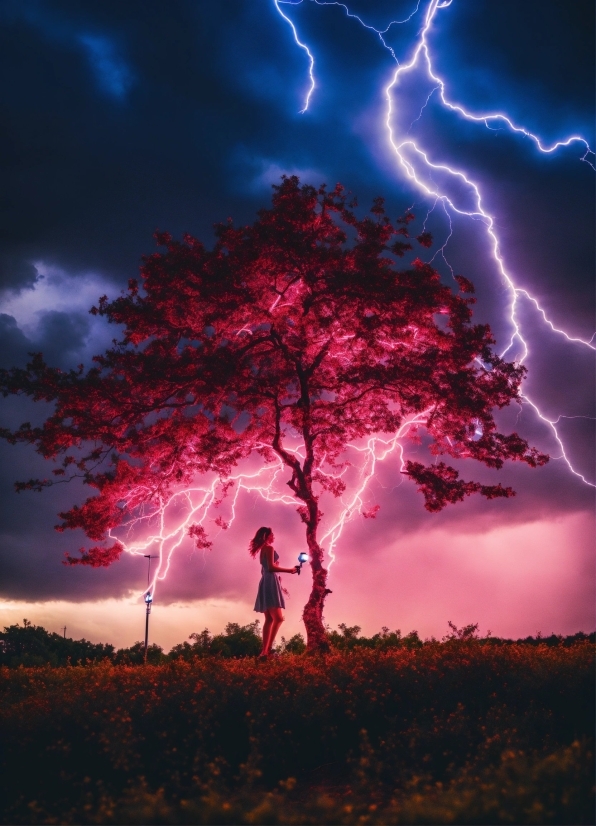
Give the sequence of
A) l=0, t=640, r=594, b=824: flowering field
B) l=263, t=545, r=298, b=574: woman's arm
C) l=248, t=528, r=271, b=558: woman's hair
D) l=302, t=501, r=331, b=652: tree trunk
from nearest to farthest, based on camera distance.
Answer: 1. l=0, t=640, r=594, b=824: flowering field
2. l=263, t=545, r=298, b=574: woman's arm
3. l=248, t=528, r=271, b=558: woman's hair
4. l=302, t=501, r=331, b=652: tree trunk

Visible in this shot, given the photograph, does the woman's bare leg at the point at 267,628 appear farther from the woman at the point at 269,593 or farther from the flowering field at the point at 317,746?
the flowering field at the point at 317,746

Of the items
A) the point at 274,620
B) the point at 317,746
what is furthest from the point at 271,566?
the point at 317,746

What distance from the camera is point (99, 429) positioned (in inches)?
515

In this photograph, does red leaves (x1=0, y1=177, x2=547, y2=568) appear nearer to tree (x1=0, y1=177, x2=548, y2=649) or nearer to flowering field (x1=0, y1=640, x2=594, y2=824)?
tree (x1=0, y1=177, x2=548, y2=649)

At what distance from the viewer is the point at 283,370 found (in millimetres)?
13883

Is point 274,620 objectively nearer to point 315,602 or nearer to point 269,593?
point 269,593

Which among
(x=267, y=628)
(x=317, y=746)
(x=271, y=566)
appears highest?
(x=271, y=566)

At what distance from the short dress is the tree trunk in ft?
3.59

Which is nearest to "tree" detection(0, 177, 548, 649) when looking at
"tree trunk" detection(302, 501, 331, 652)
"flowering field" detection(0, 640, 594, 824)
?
"tree trunk" detection(302, 501, 331, 652)

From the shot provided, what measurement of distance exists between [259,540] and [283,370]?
141 inches

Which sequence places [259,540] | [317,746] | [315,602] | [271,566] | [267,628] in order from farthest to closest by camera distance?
[315,602]
[259,540]
[267,628]
[271,566]
[317,746]

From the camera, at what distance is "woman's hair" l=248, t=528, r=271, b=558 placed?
12.4 metres

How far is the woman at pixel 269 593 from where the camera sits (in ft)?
39.7

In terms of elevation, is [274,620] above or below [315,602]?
below
